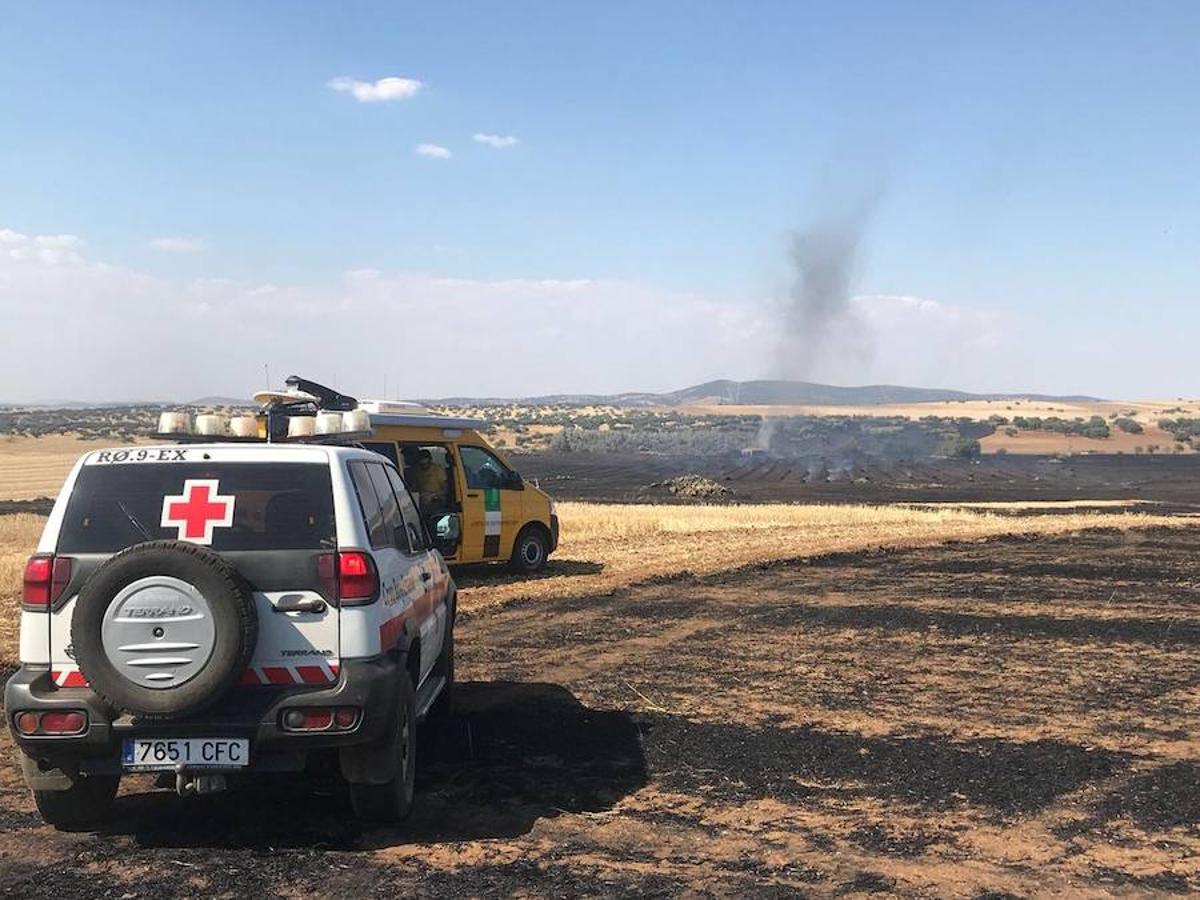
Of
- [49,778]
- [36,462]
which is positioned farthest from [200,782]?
[36,462]

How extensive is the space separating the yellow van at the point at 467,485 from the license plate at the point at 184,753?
885cm

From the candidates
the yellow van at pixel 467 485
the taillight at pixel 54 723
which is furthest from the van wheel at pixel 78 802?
the yellow van at pixel 467 485

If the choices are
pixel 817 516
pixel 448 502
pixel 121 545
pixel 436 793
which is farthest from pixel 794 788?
pixel 817 516

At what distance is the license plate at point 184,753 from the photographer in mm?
5051

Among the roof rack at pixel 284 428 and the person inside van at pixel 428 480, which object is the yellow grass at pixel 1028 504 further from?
the roof rack at pixel 284 428

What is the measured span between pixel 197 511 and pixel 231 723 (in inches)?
41.5

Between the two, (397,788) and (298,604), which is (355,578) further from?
(397,788)

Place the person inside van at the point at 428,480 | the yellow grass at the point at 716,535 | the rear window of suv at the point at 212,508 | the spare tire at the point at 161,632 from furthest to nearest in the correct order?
1. the yellow grass at the point at 716,535
2. the person inside van at the point at 428,480
3. the rear window of suv at the point at 212,508
4. the spare tire at the point at 161,632

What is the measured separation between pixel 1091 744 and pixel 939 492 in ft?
131

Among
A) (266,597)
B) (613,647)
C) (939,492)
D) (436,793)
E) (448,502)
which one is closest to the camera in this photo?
(266,597)

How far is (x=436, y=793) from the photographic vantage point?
6312 millimetres

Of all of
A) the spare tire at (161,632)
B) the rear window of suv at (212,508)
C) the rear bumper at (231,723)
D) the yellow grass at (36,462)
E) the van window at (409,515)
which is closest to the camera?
the spare tire at (161,632)

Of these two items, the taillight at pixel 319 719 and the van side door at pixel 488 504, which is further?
the van side door at pixel 488 504

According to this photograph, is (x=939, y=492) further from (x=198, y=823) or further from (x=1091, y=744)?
(x=198, y=823)
